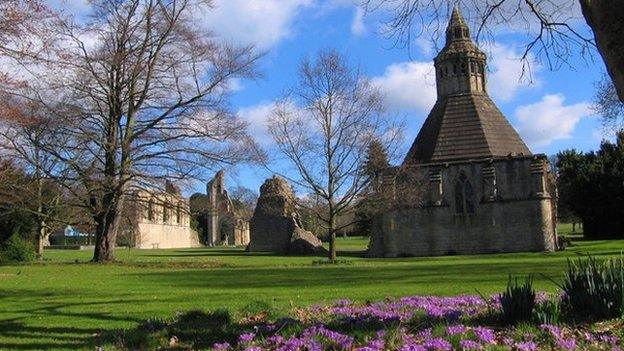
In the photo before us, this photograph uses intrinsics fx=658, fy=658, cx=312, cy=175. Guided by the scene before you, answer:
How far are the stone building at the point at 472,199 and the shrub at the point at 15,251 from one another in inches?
814

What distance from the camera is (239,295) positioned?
13.3 meters

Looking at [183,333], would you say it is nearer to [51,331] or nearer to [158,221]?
[51,331]

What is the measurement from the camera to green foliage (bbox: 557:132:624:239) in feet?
193

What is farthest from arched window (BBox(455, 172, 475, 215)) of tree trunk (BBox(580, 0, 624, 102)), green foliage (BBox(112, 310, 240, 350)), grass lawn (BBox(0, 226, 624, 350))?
tree trunk (BBox(580, 0, 624, 102))

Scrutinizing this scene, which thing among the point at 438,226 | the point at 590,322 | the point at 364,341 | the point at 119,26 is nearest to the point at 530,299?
the point at 590,322

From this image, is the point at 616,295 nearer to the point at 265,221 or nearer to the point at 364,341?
the point at 364,341

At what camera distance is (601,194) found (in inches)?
2327

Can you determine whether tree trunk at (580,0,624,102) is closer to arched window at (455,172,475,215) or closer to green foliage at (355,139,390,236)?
green foliage at (355,139,390,236)

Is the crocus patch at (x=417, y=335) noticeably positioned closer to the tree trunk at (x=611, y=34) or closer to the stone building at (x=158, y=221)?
the tree trunk at (x=611, y=34)

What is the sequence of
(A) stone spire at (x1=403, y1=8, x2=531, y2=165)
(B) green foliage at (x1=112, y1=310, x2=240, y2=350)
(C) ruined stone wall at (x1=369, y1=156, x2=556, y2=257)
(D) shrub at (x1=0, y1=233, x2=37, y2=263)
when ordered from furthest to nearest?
(A) stone spire at (x1=403, y1=8, x2=531, y2=165)
(C) ruined stone wall at (x1=369, y1=156, x2=556, y2=257)
(D) shrub at (x1=0, y1=233, x2=37, y2=263)
(B) green foliage at (x1=112, y1=310, x2=240, y2=350)

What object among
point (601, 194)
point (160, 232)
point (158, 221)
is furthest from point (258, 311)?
point (160, 232)

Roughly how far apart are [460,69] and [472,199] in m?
11.0

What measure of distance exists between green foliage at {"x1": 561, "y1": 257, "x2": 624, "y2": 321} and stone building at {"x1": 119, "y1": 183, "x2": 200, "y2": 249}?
2338cm

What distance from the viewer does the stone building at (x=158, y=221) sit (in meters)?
30.0
